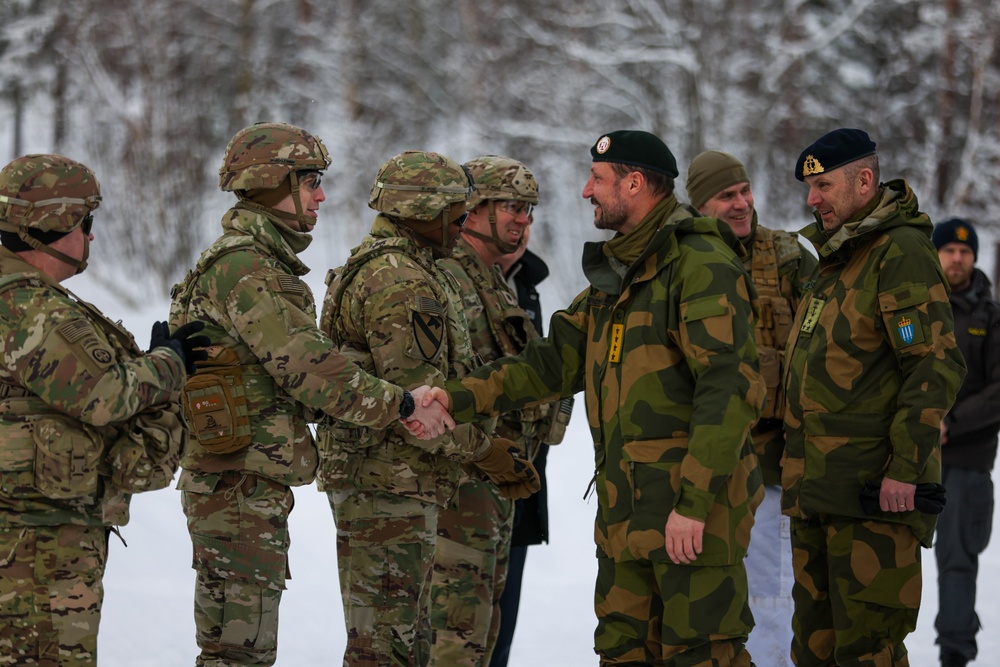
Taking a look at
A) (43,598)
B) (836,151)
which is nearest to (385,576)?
(43,598)

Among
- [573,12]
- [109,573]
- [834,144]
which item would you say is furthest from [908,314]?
[573,12]

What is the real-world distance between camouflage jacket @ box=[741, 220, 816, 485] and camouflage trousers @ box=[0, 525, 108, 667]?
2.96m

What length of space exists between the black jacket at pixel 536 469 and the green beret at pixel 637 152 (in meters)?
1.41

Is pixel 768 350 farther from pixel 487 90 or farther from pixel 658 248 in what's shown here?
pixel 487 90

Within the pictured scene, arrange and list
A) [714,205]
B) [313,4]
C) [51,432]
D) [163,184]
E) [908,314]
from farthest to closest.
Answer: [313,4], [163,184], [714,205], [908,314], [51,432]

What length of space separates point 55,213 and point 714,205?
3058 mm

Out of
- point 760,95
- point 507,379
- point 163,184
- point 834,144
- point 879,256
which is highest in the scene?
point 760,95

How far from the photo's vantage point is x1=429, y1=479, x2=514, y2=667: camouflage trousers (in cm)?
477

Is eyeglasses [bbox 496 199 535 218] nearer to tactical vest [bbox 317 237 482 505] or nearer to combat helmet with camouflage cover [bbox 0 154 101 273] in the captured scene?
tactical vest [bbox 317 237 482 505]

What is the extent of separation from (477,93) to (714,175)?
15.9 meters

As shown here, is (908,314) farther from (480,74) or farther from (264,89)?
(264,89)

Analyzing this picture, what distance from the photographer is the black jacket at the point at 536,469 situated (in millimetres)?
5326

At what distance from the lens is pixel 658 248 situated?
3.86 meters

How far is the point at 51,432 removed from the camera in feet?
11.4
